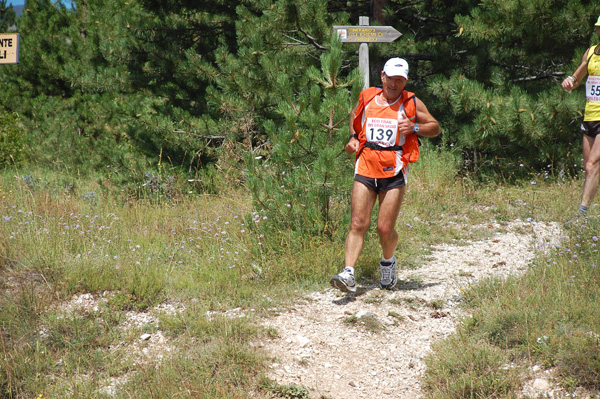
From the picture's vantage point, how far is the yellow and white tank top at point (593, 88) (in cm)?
570

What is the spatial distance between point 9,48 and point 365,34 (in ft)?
12.8

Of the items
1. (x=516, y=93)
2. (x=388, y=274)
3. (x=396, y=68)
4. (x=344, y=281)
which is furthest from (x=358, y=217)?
(x=516, y=93)

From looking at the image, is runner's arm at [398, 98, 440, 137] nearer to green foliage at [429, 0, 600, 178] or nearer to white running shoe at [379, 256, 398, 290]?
white running shoe at [379, 256, 398, 290]

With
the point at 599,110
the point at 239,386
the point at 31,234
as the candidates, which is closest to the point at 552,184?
the point at 599,110

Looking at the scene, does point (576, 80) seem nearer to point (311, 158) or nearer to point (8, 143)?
point (311, 158)

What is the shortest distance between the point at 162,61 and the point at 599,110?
6.65 m

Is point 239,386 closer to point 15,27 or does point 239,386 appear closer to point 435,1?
point 435,1

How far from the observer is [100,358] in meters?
3.94

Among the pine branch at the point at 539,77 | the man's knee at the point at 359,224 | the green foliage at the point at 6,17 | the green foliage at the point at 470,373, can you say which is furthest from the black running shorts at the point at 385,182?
the green foliage at the point at 6,17

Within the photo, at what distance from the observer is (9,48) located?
604 cm

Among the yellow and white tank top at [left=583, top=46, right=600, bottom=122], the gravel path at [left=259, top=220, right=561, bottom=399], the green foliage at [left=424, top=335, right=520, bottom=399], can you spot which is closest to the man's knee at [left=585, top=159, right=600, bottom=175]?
the yellow and white tank top at [left=583, top=46, right=600, bottom=122]

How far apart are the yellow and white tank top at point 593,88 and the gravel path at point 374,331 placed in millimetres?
1239

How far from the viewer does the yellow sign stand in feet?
19.8

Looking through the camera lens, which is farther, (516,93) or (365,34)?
(516,93)
